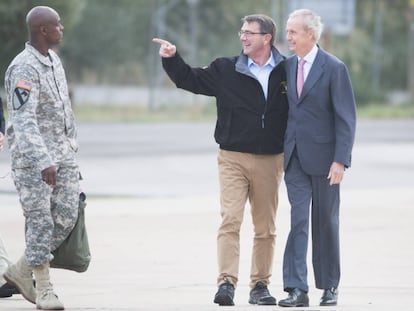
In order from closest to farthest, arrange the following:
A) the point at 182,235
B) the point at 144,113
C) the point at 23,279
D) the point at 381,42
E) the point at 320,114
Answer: the point at 23,279, the point at 320,114, the point at 182,235, the point at 144,113, the point at 381,42

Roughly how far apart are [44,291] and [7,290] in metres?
0.82

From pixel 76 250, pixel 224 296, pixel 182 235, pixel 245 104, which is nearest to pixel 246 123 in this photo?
pixel 245 104

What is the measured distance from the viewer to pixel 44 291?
8.09 m

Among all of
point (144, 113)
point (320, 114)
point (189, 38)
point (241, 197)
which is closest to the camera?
point (320, 114)

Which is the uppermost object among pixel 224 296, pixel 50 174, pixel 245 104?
pixel 245 104

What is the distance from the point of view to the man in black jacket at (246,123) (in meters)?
8.58

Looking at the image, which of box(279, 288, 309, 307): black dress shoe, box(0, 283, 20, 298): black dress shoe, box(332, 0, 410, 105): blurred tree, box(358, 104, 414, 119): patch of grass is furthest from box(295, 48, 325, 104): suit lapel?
box(332, 0, 410, 105): blurred tree

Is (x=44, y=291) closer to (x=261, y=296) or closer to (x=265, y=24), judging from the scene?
(x=261, y=296)

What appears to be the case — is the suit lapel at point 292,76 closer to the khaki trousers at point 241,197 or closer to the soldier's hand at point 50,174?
the khaki trousers at point 241,197

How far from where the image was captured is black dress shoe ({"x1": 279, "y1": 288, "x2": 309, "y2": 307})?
8250 millimetres

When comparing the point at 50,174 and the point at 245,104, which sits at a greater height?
the point at 245,104

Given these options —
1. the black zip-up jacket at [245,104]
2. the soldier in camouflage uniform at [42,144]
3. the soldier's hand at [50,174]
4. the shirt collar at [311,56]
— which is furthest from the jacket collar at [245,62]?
the soldier's hand at [50,174]

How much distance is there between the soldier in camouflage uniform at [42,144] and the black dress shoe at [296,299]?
1.41 m

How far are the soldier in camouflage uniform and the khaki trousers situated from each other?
110 centimetres
